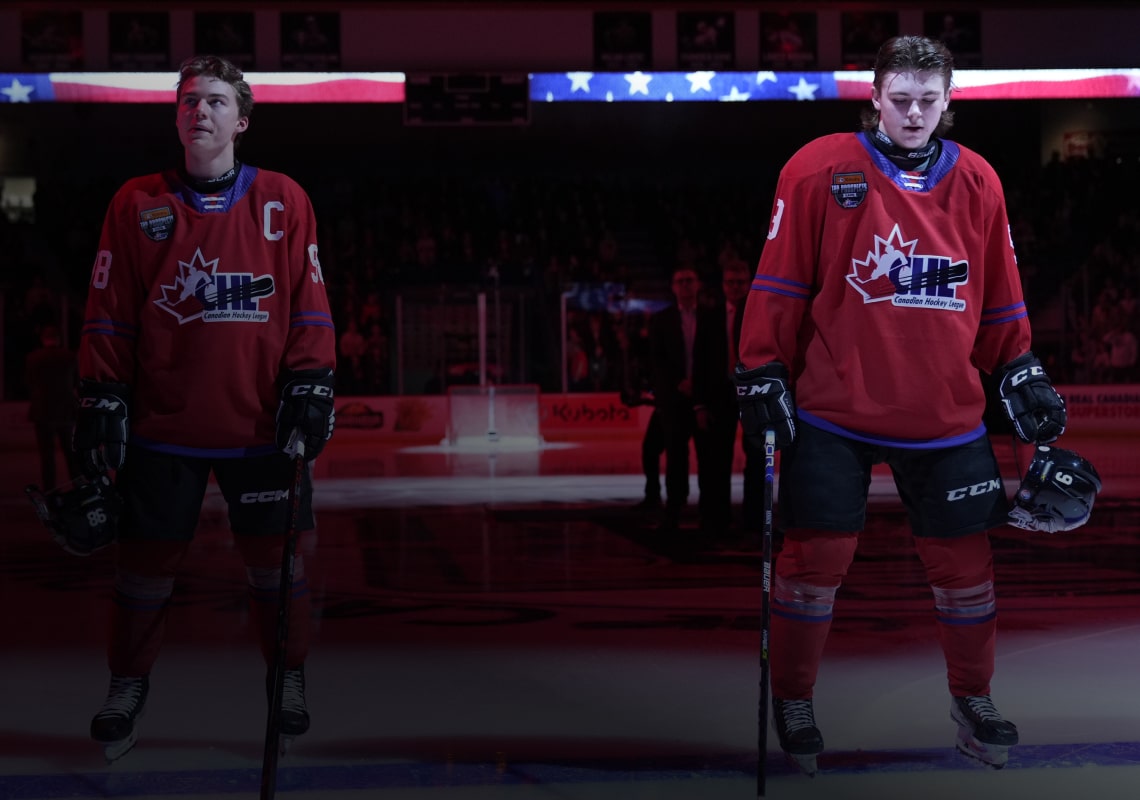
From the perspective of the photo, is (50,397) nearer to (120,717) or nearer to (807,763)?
(120,717)

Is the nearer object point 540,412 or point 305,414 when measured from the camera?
point 305,414

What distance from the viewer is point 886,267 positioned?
3.25 meters

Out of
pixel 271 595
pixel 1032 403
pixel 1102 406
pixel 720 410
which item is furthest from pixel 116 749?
pixel 1102 406

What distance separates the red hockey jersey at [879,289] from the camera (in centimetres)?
326

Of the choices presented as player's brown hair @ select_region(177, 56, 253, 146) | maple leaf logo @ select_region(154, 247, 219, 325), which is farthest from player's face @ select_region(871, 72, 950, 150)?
maple leaf logo @ select_region(154, 247, 219, 325)

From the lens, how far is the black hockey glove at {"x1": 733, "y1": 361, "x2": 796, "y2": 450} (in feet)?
10.7

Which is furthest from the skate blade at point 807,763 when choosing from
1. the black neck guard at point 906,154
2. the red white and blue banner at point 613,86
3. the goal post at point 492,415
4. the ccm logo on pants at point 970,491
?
the goal post at point 492,415

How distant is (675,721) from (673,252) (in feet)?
65.0

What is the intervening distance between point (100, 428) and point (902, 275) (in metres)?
1.96

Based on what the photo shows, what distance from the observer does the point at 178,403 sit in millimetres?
3424

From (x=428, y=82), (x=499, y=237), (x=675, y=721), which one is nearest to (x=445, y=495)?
(x=428, y=82)

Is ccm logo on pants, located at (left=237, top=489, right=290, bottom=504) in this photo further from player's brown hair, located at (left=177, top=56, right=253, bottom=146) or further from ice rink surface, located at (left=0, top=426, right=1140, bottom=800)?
player's brown hair, located at (left=177, top=56, right=253, bottom=146)

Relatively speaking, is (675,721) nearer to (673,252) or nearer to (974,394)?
(974,394)

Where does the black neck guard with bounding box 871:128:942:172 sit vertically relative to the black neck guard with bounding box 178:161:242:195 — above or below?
above
